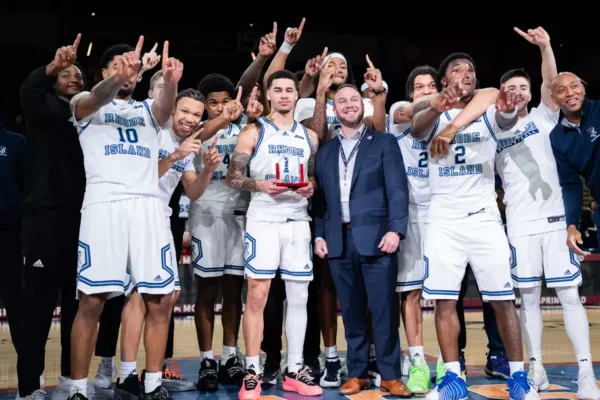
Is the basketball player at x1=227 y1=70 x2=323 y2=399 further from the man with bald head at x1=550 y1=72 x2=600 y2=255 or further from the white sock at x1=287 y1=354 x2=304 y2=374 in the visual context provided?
the man with bald head at x1=550 y1=72 x2=600 y2=255

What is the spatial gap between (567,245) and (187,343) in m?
4.49

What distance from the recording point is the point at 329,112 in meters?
6.37

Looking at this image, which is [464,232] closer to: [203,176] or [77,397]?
[203,176]

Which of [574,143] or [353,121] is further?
[353,121]

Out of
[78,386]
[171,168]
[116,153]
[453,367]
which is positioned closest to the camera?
[78,386]

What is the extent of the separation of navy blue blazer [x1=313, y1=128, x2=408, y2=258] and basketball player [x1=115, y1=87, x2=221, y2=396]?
0.93m

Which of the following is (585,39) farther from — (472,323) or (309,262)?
(309,262)

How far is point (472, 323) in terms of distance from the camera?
10016 mm

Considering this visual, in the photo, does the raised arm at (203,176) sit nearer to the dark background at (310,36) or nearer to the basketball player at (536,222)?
the basketball player at (536,222)

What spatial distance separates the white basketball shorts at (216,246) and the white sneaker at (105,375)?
957 millimetres

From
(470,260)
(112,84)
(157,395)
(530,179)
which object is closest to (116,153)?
(112,84)

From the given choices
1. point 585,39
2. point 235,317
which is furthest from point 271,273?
point 585,39

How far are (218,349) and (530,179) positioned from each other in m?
3.81

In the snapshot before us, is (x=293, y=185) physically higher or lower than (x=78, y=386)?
higher
